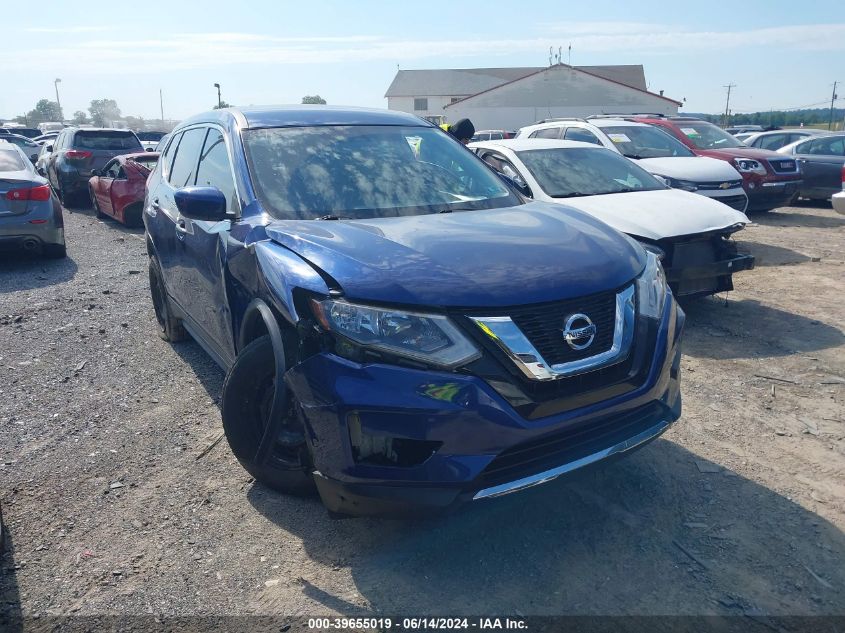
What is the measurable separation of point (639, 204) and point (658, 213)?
11.9 inches

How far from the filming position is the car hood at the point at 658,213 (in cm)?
612

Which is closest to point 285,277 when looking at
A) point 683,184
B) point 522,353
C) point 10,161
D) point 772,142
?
point 522,353

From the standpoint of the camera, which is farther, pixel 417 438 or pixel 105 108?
pixel 105 108

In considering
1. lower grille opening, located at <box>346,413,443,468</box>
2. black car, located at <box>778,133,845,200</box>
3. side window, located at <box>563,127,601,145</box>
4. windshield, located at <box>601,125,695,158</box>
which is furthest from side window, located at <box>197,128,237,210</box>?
black car, located at <box>778,133,845,200</box>

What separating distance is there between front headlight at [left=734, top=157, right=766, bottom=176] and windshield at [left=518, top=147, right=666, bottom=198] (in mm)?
5336

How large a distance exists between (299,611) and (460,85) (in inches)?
2786

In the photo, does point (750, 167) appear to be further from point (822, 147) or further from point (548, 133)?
point (548, 133)

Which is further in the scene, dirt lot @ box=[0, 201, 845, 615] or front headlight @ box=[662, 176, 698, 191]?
front headlight @ box=[662, 176, 698, 191]

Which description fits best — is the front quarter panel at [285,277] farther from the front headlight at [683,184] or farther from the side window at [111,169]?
the side window at [111,169]

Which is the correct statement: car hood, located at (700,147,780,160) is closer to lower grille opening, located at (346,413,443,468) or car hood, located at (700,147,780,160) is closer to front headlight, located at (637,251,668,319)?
front headlight, located at (637,251,668,319)

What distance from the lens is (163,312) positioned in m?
6.07

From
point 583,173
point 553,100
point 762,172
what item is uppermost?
point 553,100

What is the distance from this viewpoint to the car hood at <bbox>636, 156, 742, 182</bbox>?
31.5 ft

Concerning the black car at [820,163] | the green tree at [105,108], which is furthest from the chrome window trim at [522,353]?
the green tree at [105,108]
